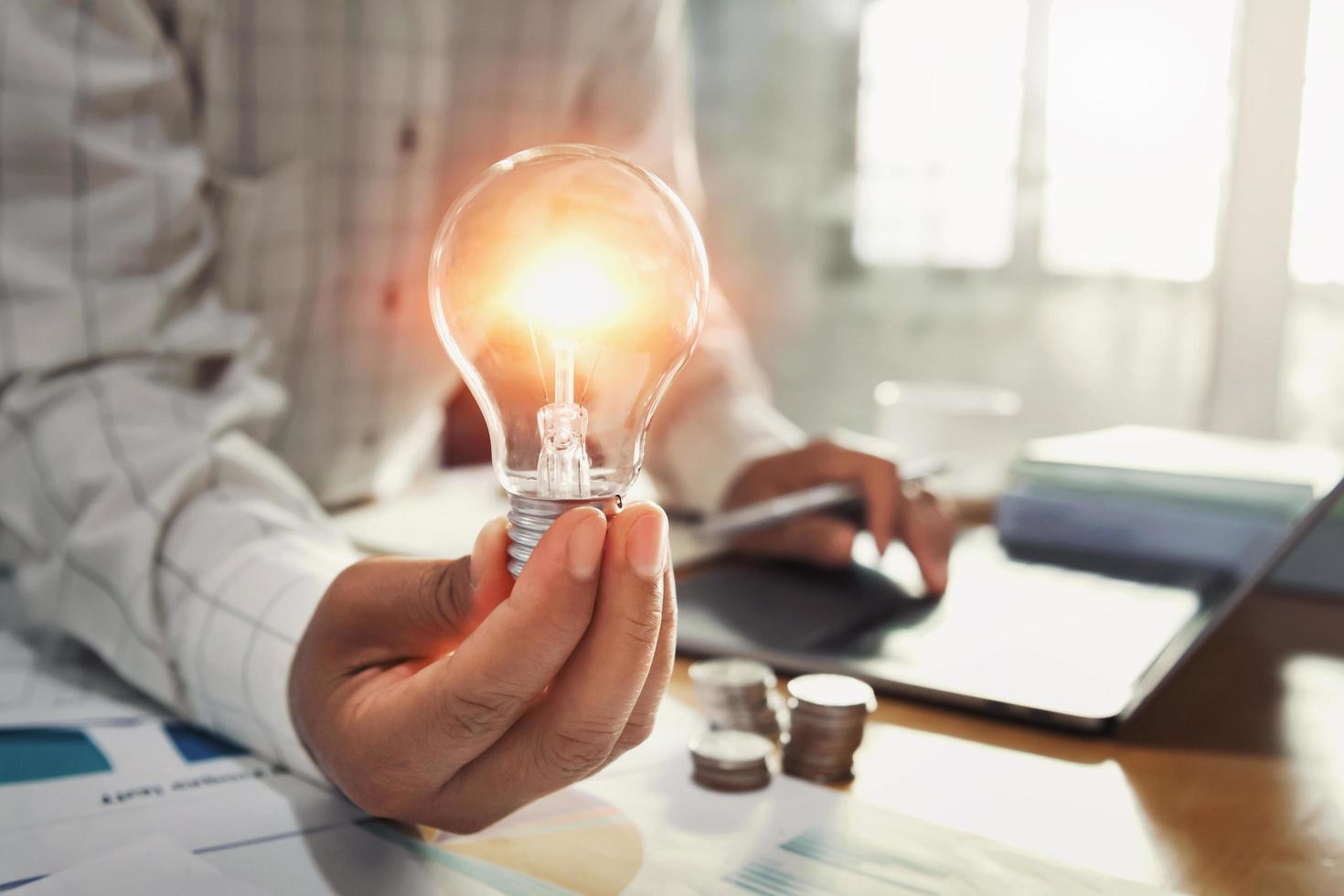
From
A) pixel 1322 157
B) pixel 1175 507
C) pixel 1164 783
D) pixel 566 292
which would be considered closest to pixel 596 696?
pixel 566 292

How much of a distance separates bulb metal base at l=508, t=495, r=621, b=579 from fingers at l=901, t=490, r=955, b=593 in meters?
0.44

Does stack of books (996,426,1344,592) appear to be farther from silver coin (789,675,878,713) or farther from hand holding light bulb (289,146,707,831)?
hand holding light bulb (289,146,707,831)

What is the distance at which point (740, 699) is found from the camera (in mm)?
475

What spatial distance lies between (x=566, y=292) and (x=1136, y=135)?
2542mm

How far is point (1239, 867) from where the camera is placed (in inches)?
15.2

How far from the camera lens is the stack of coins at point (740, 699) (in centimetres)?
47

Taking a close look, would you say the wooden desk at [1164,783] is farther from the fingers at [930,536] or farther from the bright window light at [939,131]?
the bright window light at [939,131]

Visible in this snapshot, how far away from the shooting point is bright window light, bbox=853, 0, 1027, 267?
107 inches

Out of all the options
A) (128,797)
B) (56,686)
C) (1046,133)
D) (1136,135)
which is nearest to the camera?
(128,797)

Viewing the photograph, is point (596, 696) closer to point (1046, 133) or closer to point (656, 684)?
point (656, 684)

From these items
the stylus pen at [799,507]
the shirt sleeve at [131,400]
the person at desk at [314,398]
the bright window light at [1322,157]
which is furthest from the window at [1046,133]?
the shirt sleeve at [131,400]

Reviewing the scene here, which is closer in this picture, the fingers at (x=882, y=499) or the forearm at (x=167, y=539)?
the forearm at (x=167, y=539)

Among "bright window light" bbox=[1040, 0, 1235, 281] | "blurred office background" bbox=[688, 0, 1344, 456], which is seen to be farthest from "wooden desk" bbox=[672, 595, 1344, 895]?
"bright window light" bbox=[1040, 0, 1235, 281]

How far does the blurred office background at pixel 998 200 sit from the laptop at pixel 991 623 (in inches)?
52.9
